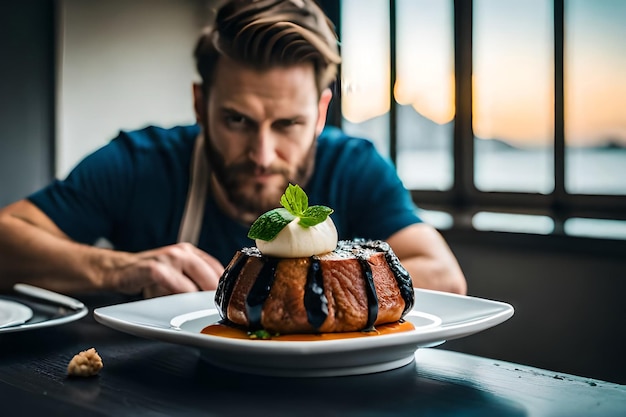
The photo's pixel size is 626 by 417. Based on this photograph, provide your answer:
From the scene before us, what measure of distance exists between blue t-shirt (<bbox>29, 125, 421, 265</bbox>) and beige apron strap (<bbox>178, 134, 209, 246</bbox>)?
0.6 inches

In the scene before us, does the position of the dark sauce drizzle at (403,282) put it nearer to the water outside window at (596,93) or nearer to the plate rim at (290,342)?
the plate rim at (290,342)

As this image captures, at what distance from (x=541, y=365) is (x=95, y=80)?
203cm

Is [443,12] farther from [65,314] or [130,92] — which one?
[65,314]

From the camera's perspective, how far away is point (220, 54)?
2.05 meters

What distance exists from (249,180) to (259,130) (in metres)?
0.14

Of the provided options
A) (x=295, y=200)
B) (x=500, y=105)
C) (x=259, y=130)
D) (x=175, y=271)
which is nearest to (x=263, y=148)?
(x=259, y=130)

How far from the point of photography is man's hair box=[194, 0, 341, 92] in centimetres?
197

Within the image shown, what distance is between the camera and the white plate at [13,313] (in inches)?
41.2

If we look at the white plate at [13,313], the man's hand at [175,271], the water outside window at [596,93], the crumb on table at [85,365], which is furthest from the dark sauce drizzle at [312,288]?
the water outside window at [596,93]

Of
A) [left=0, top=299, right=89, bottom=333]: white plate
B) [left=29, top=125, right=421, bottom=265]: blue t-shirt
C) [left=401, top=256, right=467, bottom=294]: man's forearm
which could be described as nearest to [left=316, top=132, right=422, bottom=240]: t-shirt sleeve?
[left=29, top=125, right=421, bottom=265]: blue t-shirt

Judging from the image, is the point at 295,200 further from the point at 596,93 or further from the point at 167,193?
the point at 596,93

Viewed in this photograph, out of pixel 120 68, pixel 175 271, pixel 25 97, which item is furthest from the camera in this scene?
pixel 120 68

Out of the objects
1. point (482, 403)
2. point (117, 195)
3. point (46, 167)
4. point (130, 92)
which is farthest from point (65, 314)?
point (130, 92)

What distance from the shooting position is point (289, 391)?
769mm
